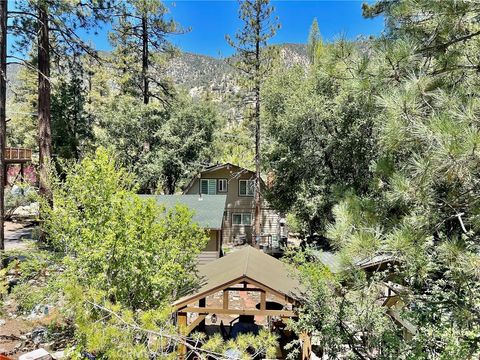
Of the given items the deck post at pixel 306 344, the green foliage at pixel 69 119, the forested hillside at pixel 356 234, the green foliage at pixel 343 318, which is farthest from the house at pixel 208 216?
the green foliage at pixel 343 318

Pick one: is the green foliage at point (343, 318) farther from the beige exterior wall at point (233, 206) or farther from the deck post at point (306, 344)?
the beige exterior wall at point (233, 206)

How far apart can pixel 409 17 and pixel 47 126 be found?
35.8 feet

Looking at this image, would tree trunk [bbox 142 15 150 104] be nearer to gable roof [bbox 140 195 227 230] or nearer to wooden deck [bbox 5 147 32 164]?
gable roof [bbox 140 195 227 230]

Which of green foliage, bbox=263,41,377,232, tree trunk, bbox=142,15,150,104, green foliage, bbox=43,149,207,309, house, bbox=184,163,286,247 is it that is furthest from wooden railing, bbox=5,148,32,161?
green foliage, bbox=43,149,207,309

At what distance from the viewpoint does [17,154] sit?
20.6 meters

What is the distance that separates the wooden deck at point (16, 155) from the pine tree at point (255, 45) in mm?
13861

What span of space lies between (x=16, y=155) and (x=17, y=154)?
8cm

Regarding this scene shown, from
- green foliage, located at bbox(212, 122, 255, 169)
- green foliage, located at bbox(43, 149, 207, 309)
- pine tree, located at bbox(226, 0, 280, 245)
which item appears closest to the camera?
green foliage, located at bbox(43, 149, 207, 309)

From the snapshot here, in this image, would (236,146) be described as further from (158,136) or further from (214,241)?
(214,241)

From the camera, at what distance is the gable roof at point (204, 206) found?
52.3ft

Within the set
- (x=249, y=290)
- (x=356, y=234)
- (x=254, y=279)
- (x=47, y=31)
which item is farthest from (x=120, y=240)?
(x=47, y=31)

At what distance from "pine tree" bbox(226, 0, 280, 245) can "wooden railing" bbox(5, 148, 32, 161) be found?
13857 millimetres

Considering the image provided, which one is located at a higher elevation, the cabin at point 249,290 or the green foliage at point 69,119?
the green foliage at point 69,119

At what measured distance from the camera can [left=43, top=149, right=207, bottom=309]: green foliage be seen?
589 cm
